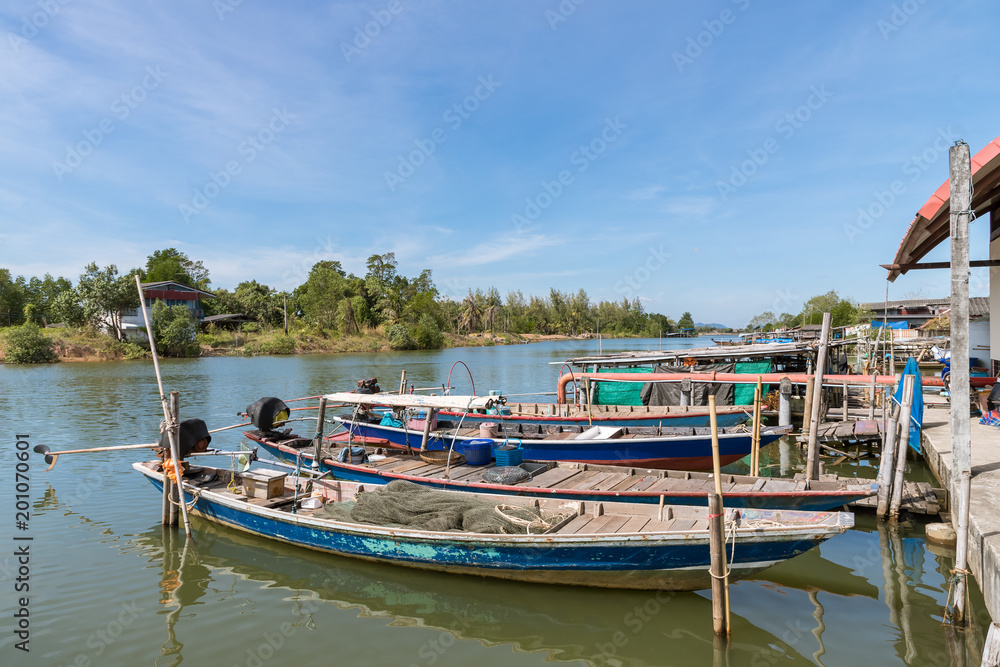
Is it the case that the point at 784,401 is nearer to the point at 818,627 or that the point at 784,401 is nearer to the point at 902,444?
the point at 902,444

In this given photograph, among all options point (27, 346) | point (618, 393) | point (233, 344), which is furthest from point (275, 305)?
point (618, 393)

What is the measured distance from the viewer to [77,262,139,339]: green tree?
49750 millimetres

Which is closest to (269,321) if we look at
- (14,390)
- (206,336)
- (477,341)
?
(206,336)

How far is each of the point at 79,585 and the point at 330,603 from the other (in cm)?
355

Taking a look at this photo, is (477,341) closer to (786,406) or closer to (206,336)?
(206,336)

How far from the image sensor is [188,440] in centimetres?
897

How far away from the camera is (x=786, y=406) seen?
14383mm

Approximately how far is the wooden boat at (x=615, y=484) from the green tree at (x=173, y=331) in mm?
47671

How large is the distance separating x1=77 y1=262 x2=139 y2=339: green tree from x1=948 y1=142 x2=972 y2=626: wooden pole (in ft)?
192

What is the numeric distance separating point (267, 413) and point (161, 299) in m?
57.5

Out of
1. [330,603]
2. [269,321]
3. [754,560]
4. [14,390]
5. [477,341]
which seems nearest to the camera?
[754,560]

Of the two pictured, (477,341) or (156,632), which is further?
(477,341)

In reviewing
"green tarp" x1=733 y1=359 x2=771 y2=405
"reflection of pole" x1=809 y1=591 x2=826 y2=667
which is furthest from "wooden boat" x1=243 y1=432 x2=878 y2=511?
"green tarp" x1=733 y1=359 x2=771 y2=405

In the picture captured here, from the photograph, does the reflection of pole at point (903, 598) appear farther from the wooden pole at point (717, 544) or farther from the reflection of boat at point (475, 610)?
the wooden pole at point (717, 544)
